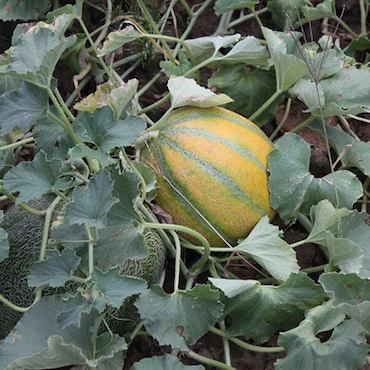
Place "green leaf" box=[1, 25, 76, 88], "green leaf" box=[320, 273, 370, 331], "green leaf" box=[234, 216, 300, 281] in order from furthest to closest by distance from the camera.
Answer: "green leaf" box=[234, 216, 300, 281] < "green leaf" box=[1, 25, 76, 88] < "green leaf" box=[320, 273, 370, 331]

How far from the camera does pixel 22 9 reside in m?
2.16

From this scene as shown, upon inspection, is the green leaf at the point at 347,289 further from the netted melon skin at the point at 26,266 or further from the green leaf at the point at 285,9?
the green leaf at the point at 285,9

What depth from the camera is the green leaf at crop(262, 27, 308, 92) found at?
71.0 inches

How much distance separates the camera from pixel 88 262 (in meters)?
1.52

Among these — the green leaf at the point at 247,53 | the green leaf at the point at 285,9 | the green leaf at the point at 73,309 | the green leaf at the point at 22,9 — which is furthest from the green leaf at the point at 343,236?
the green leaf at the point at 22,9

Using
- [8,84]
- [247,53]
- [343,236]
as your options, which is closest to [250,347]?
[343,236]

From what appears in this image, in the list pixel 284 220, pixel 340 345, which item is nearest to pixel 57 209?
pixel 284 220

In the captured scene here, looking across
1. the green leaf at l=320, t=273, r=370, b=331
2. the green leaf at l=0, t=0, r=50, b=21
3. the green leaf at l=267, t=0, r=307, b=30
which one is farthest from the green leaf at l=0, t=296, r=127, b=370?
the green leaf at l=267, t=0, r=307, b=30

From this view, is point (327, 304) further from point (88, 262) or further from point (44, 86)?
point (44, 86)

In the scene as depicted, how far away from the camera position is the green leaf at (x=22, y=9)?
6.98 ft

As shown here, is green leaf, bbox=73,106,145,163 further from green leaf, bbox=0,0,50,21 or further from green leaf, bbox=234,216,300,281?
green leaf, bbox=0,0,50,21

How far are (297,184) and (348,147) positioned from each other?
22 centimetres

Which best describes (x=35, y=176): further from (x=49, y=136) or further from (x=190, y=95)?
(x=190, y=95)

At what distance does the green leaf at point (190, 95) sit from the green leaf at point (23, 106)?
0.35m
